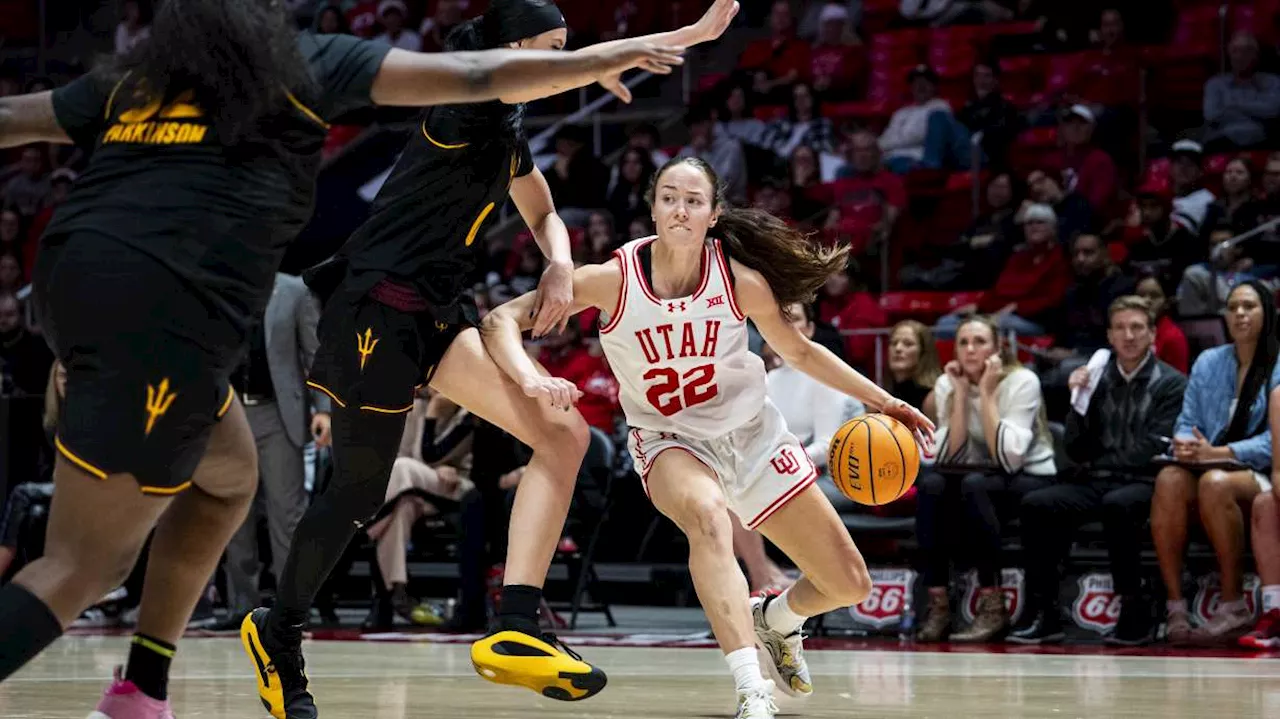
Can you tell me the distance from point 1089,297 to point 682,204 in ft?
19.3

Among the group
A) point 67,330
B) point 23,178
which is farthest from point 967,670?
point 23,178

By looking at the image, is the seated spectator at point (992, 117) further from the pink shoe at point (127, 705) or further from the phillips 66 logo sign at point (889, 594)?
the pink shoe at point (127, 705)

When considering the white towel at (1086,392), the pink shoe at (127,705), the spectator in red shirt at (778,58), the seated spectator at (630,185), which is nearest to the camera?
the pink shoe at (127,705)

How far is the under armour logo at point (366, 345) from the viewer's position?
465 cm

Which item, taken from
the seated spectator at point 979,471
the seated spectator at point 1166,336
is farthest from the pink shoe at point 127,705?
the seated spectator at point 1166,336

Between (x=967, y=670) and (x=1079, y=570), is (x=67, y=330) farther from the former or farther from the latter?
(x=1079, y=570)

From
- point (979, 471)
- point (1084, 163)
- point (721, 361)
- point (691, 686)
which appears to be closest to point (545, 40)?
point (721, 361)

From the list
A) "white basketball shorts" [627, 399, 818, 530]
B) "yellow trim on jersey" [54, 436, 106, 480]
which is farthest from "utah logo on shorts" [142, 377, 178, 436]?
"white basketball shorts" [627, 399, 818, 530]

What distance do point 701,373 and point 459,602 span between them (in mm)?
4601

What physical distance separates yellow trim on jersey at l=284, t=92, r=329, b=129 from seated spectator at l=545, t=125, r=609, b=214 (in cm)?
1068

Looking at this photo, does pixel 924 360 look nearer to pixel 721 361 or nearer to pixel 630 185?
pixel 721 361

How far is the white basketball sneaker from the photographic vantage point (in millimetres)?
4422

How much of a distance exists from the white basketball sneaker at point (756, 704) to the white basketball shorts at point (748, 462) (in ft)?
2.58

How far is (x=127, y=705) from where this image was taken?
355 centimetres
